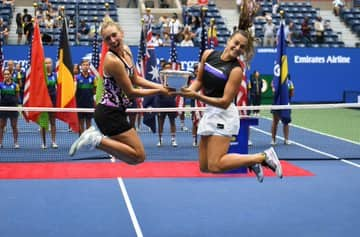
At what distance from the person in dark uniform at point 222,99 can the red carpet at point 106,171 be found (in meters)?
4.69

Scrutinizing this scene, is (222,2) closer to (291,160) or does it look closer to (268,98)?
(268,98)

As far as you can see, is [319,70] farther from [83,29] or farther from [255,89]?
[83,29]

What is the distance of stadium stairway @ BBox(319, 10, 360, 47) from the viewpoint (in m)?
36.6

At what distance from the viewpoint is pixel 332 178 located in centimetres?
1302

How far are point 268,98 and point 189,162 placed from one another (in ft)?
50.8

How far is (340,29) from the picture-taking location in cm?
3784

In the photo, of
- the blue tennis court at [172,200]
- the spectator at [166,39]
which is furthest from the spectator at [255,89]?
the spectator at [166,39]

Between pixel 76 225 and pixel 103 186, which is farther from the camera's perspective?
pixel 103 186

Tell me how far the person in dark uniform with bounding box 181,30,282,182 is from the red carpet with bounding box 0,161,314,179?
15.4 feet

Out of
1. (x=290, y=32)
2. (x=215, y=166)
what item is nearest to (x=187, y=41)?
(x=290, y=32)

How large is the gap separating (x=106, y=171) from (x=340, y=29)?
27072 millimetres

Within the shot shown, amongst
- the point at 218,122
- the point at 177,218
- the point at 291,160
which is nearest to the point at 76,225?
the point at 177,218

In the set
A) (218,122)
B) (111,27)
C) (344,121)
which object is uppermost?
(111,27)

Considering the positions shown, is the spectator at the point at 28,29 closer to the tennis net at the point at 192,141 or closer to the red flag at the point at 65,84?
the tennis net at the point at 192,141
